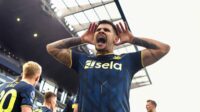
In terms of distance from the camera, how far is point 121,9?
19.0 metres

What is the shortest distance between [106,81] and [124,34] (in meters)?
0.57

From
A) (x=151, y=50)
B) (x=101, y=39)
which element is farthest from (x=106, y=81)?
(x=151, y=50)

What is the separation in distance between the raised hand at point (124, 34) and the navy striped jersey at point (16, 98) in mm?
1667

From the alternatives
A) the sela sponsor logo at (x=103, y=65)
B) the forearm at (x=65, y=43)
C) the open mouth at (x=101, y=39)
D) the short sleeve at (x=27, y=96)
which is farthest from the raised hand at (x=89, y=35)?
the short sleeve at (x=27, y=96)

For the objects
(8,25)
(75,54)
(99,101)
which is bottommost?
(99,101)

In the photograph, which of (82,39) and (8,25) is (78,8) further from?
(82,39)

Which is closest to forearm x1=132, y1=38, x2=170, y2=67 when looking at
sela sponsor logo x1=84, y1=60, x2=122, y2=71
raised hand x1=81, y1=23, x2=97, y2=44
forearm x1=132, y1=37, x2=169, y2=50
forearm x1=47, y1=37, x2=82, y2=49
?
forearm x1=132, y1=37, x2=169, y2=50

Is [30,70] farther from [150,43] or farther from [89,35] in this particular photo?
[150,43]

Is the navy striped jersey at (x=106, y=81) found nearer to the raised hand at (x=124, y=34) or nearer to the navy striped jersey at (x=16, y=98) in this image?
the raised hand at (x=124, y=34)

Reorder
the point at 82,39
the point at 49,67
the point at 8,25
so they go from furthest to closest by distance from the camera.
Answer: the point at 49,67 → the point at 8,25 → the point at 82,39

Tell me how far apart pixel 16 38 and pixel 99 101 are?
18497mm

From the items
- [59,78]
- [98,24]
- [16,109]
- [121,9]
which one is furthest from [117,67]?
[59,78]

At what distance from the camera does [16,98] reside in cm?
385

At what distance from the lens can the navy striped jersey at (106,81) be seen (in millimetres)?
2334
